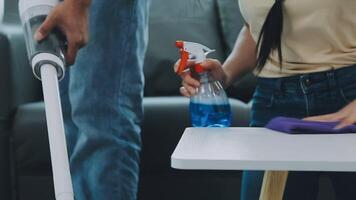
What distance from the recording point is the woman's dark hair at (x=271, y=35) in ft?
3.21

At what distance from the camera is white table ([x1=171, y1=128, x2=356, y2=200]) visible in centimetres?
56

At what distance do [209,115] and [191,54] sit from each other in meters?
0.11

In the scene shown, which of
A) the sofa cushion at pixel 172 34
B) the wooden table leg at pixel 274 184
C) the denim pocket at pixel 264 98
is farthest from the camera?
the sofa cushion at pixel 172 34

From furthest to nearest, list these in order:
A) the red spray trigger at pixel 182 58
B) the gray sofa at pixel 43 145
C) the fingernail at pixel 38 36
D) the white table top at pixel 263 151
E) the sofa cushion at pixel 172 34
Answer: the sofa cushion at pixel 172 34 → the gray sofa at pixel 43 145 → the red spray trigger at pixel 182 58 → the fingernail at pixel 38 36 → the white table top at pixel 263 151

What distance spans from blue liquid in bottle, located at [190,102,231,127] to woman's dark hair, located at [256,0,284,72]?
0.37ft

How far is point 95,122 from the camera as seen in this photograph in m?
1.12

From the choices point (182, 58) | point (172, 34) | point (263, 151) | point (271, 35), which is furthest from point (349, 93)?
point (172, 34)

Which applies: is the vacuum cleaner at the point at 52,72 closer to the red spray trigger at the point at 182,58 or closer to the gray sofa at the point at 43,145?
the red spray trigger at the point at 182,58

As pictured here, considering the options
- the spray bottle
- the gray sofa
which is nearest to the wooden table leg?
the spray bottle

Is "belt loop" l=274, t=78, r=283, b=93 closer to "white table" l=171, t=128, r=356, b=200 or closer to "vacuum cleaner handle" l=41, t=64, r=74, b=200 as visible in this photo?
"white table" l=171, t=128, r=356, b=200

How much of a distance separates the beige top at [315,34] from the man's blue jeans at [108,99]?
0.82 feet

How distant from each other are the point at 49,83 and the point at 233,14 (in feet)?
5.42

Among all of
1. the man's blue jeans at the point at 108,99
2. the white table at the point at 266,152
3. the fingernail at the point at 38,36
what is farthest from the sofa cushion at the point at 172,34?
the fingernail at the point at 38,36

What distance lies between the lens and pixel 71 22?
767mm
